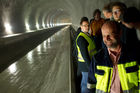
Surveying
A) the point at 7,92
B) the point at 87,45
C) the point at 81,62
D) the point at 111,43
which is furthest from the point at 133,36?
the point at 7,92

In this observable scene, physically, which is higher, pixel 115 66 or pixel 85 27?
pixel 85 27

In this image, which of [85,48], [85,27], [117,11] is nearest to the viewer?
[117,11]

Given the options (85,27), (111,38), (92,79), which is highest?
(85,27)

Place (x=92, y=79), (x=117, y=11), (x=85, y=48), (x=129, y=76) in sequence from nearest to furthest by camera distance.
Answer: (x=129, y=76)
(x=92, y=79)
(x=117, y=11)
(x=85, y=48)

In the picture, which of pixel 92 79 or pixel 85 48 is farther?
pixel 85 48

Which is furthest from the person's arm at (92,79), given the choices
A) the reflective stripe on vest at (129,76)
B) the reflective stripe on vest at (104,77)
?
the reflective stripe on vest at (129,76)

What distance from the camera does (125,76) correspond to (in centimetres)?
148

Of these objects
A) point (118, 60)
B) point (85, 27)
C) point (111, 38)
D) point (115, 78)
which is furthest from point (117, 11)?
point (115, 78)

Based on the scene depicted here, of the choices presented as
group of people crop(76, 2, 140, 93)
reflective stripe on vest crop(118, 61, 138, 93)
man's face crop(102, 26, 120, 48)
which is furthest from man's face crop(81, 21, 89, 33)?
reflective stripe on vest crop(118, 61, 138, 93)

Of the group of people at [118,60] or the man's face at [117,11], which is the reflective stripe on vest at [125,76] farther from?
the man's face at [117,11]

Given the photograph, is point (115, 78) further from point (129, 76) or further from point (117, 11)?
point (117, 11)

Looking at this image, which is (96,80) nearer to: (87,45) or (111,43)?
(111,43)

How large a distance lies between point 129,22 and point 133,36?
11.0 inches

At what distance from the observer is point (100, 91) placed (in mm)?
1643
